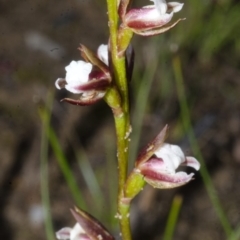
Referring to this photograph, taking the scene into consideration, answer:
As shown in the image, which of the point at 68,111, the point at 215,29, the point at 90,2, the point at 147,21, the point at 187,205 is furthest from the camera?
the point at 90,2

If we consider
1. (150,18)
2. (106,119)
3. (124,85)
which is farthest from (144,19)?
(106,119)

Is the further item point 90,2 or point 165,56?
point 90,2

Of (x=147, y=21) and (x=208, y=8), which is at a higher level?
(x=147, y=21)

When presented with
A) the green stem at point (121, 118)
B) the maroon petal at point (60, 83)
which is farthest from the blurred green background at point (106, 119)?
the maroon petal at point (60, 83)

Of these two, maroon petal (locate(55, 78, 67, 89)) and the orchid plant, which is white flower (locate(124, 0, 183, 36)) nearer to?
the orchid plant

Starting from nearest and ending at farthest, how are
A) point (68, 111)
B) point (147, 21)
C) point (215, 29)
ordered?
1. point (147, 21)
2. point (68, 111)
3. point (215, 29)

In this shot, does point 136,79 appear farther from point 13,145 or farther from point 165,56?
point 13,145

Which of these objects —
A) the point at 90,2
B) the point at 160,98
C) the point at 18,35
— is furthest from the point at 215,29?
the point at 18,35
